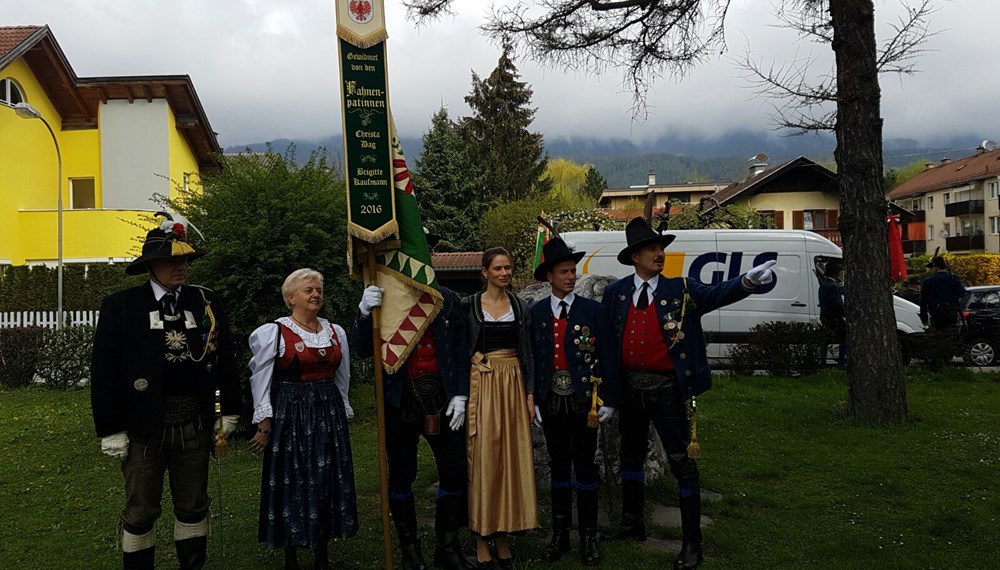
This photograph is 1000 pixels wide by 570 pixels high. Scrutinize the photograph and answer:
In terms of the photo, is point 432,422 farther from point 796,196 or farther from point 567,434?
point 796,196

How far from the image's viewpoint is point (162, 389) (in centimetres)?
405

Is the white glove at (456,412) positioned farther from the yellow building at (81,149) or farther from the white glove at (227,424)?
the yellow building at (81,149)

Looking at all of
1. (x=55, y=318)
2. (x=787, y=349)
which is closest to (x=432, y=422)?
(x=787, y=349)

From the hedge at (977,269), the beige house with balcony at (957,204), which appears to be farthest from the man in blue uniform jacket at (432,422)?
the beige house with balcony at (957,204)

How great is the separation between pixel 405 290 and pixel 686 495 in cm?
212

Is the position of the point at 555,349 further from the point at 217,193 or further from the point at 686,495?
the point at 217,193

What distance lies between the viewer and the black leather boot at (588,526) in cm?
461

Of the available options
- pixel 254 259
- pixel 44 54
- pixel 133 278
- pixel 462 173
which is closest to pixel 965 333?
pixel 254 259

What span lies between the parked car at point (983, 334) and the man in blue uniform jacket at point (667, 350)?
37.0 ft

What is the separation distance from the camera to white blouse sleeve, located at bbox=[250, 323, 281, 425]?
436 centimetres

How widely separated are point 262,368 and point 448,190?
26.8 meters

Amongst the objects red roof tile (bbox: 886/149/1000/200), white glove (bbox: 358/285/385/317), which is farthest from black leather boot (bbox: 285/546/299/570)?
red roof tile (bbox: 886/149/1000/200)

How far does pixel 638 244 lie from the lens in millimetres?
4781

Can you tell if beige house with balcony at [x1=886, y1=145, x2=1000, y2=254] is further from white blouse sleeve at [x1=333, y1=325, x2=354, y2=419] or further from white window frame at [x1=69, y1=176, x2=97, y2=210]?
white blouse sleeve at [x1=333, y1=325, x2=354, y2=419]
